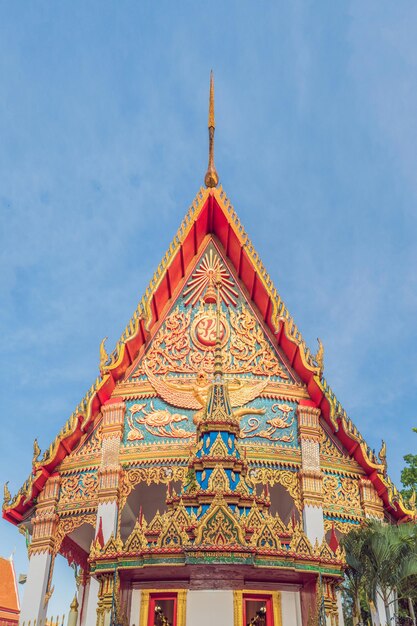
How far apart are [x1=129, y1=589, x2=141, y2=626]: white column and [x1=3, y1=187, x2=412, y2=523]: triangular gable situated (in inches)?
238

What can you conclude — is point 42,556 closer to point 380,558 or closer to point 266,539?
point 380,558

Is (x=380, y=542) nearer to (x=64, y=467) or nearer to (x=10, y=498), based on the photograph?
(x=64, y=467)

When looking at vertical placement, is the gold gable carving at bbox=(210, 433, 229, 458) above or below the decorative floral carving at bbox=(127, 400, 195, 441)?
below

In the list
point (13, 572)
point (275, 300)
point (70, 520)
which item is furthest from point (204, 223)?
point (13, 572)

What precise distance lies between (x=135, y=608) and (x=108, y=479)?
17.7 feet

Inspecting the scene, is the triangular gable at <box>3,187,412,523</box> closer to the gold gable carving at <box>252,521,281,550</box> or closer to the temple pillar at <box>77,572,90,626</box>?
the temple pillar at <box>77,572,90,626</box>

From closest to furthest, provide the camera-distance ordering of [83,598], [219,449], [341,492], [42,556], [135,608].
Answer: [135,608] < [219,449] < [42,556] < [341,492] < [83,598]

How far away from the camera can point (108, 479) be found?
38.7ft

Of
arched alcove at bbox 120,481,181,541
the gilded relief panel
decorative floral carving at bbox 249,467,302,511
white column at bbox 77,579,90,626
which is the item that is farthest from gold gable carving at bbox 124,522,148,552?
white column at bbox 77,579,90,626

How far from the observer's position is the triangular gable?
12.4 m

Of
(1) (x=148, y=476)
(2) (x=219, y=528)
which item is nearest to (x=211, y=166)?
(1) (x=148, y=476)

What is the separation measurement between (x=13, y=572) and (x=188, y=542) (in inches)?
1031

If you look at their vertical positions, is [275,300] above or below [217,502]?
above

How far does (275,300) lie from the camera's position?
13.4 meters
